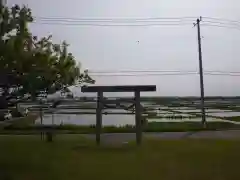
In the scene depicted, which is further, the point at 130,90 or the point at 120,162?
the point at 130,90

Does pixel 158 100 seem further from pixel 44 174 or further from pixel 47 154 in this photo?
pixel 44 174

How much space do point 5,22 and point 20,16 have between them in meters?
0.59

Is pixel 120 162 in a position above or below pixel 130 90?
below

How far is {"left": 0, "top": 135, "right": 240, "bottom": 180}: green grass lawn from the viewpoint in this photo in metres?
5.22

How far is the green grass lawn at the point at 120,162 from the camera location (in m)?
5.22

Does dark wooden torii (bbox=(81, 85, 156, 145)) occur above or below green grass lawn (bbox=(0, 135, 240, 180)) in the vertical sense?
above

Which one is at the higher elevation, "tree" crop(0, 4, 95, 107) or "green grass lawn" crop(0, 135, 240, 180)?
"tree" crop(0, 4, 95, 107)

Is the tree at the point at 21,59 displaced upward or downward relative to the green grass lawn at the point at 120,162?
upward

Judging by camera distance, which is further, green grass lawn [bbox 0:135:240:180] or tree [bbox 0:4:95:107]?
tree [bbox 0:4:95:107]

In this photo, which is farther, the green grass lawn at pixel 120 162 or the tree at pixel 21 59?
the tree at pixel 21 59

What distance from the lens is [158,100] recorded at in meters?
9.99

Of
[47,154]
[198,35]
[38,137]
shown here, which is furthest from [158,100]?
[198,35]

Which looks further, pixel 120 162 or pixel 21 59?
pixel 21 59

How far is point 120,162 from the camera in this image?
611cm
